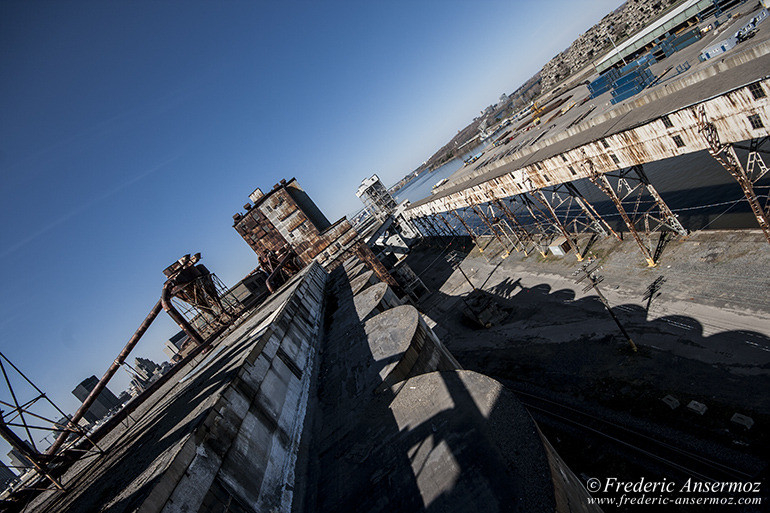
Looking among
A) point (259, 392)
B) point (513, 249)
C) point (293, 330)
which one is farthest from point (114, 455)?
point (513, 249)

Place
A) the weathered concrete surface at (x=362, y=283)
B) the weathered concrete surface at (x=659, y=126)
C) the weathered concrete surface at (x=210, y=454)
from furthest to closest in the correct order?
the weathered concrete surface at (x=362, y=283), the weathered concrete surface at (x=659, y=126), the weathered concrete surface at (x=210, y=454)

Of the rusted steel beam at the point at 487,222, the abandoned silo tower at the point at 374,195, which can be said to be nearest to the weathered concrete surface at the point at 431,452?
the rusted steel beam at the point at 487,222

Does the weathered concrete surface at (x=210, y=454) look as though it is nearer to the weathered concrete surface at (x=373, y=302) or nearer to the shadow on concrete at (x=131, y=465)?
the shadow on concrete at (x=131, y=465)

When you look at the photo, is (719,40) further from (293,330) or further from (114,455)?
(114,455)

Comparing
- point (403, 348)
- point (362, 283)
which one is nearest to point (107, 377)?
point (403, 348)

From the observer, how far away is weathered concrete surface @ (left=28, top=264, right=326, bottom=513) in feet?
17.1

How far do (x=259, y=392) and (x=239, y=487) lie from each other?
2.90 meters

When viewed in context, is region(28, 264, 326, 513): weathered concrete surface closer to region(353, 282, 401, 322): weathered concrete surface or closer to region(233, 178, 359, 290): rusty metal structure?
region(353, 282, 401, 322): weathered concrete surface

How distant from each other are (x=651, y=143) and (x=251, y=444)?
22.9 metres

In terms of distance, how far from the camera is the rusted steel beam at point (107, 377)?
10.0m

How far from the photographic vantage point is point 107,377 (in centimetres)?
1381

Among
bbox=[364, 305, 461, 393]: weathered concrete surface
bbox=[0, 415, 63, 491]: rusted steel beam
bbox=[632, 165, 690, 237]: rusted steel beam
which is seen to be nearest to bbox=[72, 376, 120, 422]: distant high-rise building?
bbox=[0, 415, 63, 491]: rusted steel beam

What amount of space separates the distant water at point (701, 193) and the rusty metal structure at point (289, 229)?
101ft

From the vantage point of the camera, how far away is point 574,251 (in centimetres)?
2838
